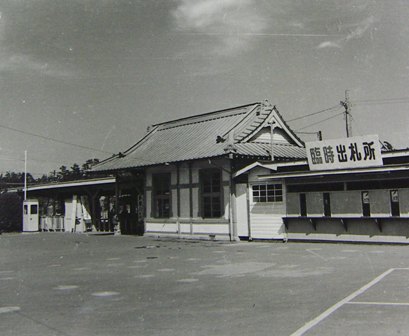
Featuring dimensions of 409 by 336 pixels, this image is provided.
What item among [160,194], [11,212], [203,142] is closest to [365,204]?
[203,142]

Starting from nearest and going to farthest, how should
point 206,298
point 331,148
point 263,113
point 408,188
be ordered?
point 206,298, point 408,188, point 331,148, point 263,113

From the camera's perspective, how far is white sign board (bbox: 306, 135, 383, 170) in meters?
16.4

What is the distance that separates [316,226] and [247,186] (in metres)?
3.59

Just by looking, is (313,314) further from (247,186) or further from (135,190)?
(135,190)

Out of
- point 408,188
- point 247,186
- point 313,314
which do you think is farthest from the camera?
point 247,186

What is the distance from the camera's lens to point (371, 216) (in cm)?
1661

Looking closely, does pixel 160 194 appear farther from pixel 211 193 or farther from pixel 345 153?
pixel 345 153

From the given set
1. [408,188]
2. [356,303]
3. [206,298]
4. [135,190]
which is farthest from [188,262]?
[135,190]

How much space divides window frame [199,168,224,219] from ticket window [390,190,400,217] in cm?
755

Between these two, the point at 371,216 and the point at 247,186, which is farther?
the point at 247,186

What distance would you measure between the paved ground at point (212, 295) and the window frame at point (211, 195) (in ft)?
22.3

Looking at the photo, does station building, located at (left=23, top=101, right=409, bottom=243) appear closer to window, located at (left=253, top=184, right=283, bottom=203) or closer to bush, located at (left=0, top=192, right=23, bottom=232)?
window, located at (left=253, top=184, right=283, bottom=203)

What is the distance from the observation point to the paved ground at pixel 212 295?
20.3 feet

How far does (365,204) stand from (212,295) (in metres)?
10.4
